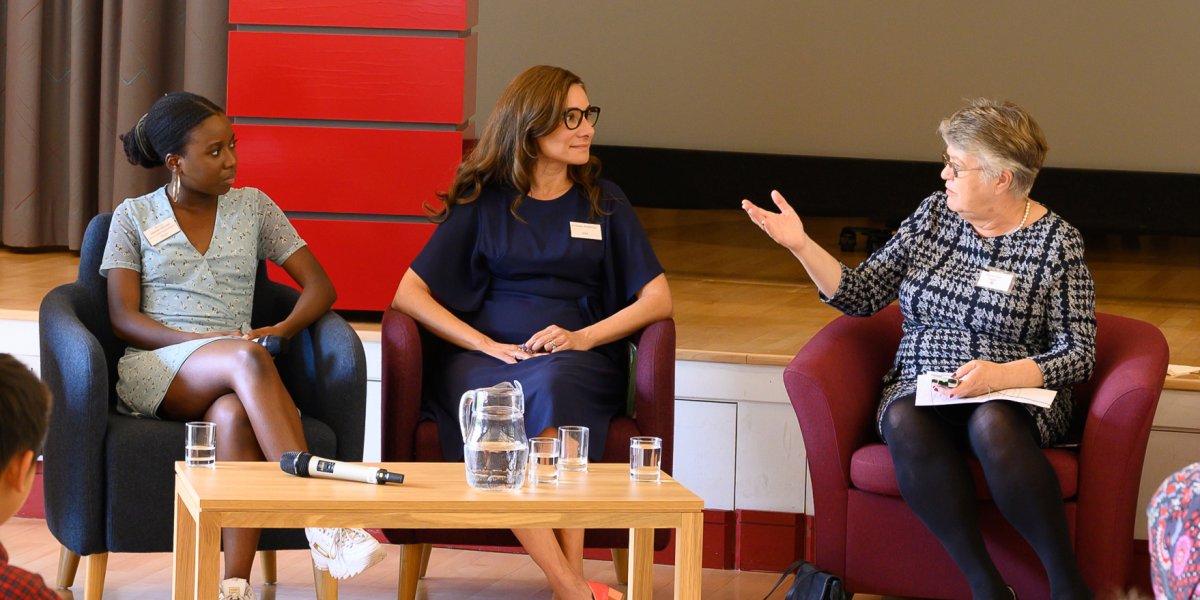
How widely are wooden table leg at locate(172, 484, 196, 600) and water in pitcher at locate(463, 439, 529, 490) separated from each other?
547mm

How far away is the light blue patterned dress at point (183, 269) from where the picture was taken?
347 centimetres

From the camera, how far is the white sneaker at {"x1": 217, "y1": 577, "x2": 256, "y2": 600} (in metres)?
3.04

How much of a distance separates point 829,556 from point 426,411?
1014 mm

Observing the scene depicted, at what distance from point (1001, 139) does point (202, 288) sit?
1.92 m

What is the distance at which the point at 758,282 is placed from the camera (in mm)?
6422

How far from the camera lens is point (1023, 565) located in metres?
3.37

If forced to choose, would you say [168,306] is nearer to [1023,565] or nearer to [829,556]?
[829,556]

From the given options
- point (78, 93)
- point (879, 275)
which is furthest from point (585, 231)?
point (78, 93)

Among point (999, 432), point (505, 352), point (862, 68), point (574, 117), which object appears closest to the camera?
point (999, 432)

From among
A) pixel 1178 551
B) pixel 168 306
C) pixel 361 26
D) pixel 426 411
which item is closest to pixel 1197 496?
pixel 1178 551

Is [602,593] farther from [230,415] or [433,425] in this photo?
[230,415]

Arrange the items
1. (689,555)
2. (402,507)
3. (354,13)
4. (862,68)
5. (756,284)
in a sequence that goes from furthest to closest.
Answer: (862,68), (756,284), (354,13), (689,555), (402,507)

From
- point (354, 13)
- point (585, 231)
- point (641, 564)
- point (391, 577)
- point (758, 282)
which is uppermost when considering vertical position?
point (354, 13)

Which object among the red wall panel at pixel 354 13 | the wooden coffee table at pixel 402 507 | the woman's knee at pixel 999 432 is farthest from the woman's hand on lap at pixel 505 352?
the red wall panel at pixel 354 13
